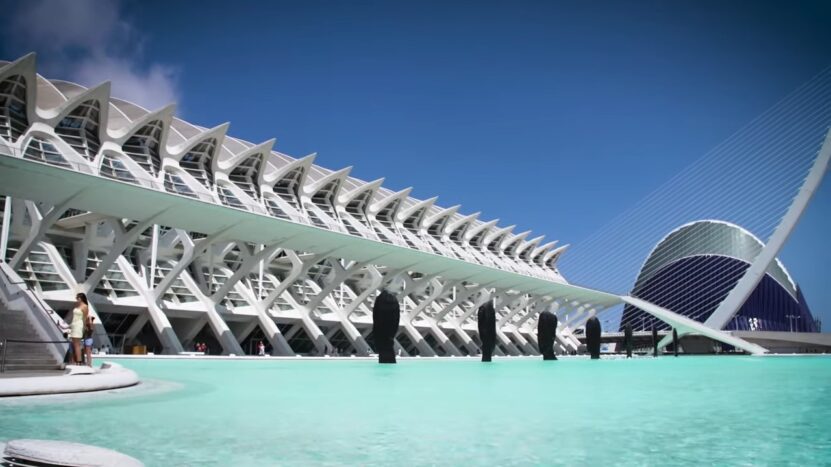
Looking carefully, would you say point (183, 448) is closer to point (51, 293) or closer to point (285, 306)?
point (51, 293)

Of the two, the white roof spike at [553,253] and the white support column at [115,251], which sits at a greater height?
the white roof spike at [553,253]

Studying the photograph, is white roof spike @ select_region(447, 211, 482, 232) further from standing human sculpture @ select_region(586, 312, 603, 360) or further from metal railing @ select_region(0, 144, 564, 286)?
standing human sculpture @ select_region(586, 312, 603, 360)

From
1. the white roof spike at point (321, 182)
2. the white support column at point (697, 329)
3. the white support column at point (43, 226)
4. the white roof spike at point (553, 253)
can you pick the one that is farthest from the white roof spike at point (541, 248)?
the white support column at point (43, 226)

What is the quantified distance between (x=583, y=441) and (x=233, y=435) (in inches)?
97.2

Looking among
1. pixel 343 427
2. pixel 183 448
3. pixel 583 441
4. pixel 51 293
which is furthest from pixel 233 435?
pixel 51 293

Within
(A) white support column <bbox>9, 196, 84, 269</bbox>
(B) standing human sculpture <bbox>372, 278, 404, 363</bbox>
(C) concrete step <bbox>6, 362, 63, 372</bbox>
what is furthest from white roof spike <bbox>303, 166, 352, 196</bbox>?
(C) concrete step <bbox>6, 362, 63, 372</bbox>

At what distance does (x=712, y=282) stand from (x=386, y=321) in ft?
240

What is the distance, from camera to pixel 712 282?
8188 centimetres

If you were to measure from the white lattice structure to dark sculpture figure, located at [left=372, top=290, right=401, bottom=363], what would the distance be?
8.00 metres

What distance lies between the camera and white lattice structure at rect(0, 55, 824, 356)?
78.5 ft

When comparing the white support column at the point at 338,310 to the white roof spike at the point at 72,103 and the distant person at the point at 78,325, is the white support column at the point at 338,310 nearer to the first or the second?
the white roof spike at the point at 72,103

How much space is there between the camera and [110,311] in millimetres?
27484

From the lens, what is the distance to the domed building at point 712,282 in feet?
249

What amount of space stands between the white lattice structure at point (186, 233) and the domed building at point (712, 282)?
3296 cm
